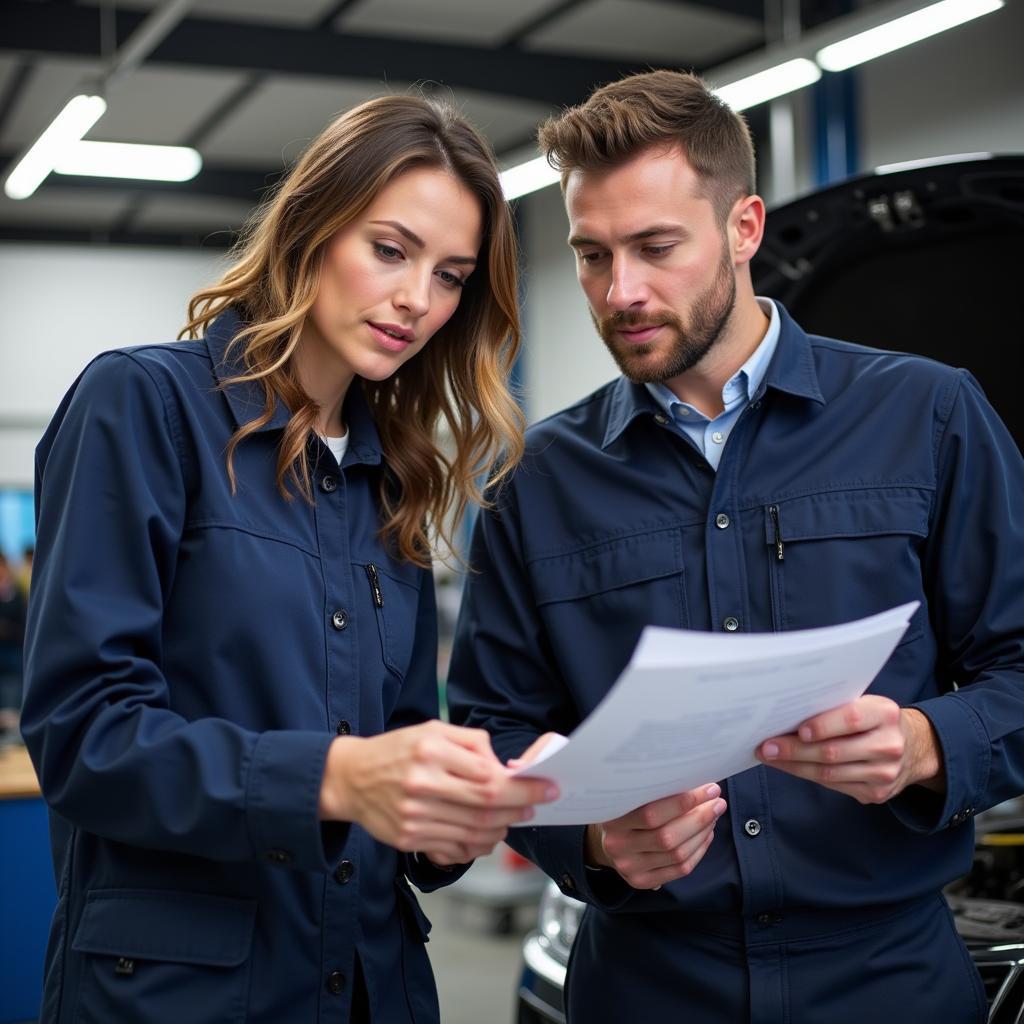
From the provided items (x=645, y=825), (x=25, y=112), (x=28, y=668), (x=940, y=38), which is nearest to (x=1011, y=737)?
(x=645, y=825)

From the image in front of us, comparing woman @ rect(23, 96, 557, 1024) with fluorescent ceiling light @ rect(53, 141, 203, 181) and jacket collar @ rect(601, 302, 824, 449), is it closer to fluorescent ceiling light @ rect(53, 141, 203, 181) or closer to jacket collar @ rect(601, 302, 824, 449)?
jacket collar @ rect(601, 302, 824, 449)

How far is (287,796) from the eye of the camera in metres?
1.22

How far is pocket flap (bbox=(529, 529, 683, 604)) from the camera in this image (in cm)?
171

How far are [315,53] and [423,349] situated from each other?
6.68m

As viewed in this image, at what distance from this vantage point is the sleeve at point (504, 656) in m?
1.79

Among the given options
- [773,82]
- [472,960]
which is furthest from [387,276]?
[773,82]

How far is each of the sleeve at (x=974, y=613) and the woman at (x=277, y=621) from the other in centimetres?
58

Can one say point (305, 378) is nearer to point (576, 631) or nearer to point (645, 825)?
point (576, 631)

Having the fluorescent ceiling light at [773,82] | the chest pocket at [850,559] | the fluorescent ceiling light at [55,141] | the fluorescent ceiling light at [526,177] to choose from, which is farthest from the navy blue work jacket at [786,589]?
the fluorescent ceiling light at [526,177]

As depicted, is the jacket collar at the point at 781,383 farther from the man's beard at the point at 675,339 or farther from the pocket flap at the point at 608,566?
the pocket flap at the point at 608,566

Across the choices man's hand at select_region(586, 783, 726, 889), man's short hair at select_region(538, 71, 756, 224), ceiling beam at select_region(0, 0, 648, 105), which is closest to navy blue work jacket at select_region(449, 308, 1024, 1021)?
man's hand at select_region(586, 783, 726, 889)

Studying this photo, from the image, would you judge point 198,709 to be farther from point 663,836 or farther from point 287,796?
point 663,836

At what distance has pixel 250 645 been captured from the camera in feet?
4.60

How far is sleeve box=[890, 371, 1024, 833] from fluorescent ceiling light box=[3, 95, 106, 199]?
563cm
